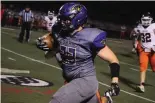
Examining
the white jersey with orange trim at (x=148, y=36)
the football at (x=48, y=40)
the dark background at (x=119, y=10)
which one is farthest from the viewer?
the dark background at (x=119, y=10)

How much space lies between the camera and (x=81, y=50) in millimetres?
4504

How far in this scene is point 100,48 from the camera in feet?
14.6

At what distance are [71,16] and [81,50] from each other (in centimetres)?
43

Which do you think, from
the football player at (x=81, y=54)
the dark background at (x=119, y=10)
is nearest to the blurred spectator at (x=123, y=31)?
the dark background at (x=119, y=10)

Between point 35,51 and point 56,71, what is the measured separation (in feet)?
15.6

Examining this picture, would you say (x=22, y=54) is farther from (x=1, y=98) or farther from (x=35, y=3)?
(x=35, y=3)

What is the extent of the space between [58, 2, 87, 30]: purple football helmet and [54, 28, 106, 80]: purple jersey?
12 centimetres

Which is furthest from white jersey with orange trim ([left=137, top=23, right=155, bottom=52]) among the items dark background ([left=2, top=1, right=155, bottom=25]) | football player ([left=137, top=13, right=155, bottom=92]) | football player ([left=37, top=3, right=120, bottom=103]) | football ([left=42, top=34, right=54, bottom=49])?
dark background ([left=2, top=1, right=155, bottom=25])

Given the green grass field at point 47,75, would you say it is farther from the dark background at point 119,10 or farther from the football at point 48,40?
the dark background at point 119,10

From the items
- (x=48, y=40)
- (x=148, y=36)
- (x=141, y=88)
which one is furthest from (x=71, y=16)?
(x=148, y=36)

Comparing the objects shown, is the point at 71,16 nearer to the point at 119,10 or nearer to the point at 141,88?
the point at 141,88

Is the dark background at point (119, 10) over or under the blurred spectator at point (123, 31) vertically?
over

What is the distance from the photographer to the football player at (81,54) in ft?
14.4

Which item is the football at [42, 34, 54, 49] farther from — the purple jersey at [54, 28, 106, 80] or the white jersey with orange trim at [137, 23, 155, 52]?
the white jersey with orange trim at [137, 23, 155, 52]
